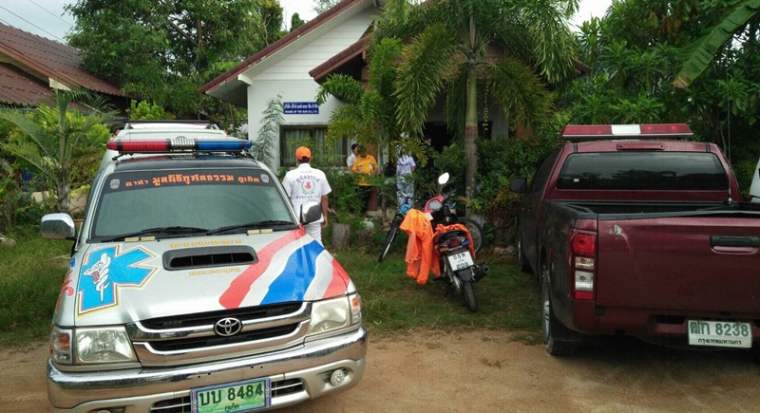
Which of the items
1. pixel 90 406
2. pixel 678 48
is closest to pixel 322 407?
pixel 90 406

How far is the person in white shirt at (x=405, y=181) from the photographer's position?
9516mm

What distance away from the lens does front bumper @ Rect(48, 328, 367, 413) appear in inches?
112

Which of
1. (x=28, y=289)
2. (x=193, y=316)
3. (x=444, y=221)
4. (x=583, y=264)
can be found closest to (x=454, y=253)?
(x=444, y=221)

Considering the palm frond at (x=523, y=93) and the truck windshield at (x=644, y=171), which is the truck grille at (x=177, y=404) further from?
the palm frond at (x=523, y=93)

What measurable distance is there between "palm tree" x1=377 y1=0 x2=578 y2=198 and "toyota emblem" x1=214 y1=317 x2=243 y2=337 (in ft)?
18.9

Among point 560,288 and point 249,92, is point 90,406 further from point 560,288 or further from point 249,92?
point 249,92

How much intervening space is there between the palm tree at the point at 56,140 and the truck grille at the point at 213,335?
6881 mm

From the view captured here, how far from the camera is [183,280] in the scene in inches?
128

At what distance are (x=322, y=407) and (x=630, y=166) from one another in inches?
150

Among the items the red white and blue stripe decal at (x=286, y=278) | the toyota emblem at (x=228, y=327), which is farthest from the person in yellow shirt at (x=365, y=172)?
the toyota emblem at (x=228, y=327)

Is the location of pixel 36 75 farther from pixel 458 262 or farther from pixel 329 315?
pixel 329 315

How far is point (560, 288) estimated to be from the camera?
4203 mm

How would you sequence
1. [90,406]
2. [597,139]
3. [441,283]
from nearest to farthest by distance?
[90,406] → [597,139] → [441,283]

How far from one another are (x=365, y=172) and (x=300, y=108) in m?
4.63
